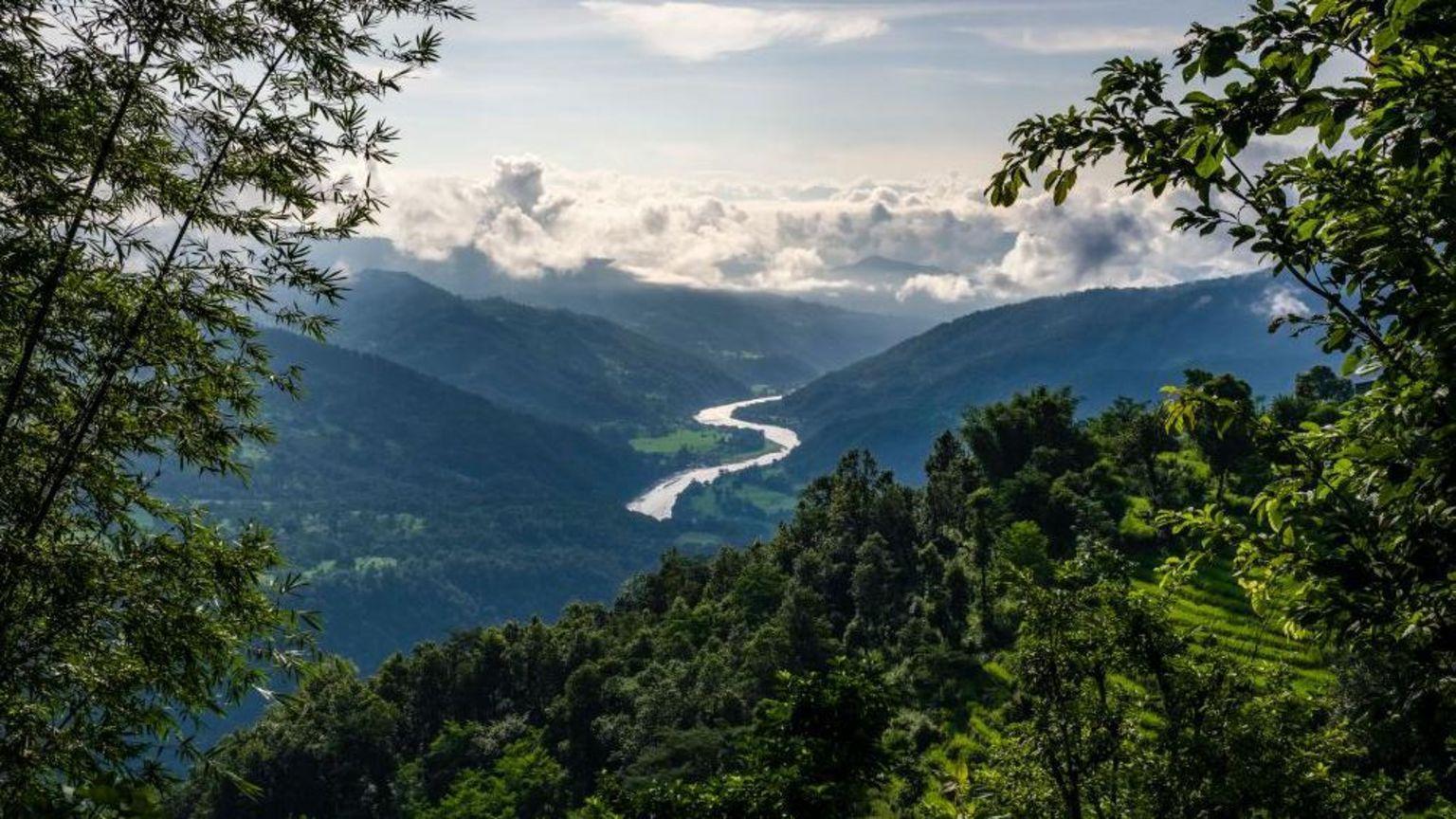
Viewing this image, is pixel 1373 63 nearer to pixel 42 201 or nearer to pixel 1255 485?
pixel 42 201

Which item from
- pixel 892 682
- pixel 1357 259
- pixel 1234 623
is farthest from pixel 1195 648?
pixel 1357 259

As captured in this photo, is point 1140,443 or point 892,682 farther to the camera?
point 1140,443

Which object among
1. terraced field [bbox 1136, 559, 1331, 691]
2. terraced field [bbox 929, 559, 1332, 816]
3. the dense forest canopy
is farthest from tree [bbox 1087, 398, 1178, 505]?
the dense forest canopy

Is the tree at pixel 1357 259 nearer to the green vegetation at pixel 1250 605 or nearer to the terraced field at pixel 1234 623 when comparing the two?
the green vegetation at pixel 1250 605

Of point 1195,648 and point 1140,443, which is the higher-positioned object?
point 1140,443

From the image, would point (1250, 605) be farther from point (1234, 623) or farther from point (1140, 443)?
point (1140, 443)

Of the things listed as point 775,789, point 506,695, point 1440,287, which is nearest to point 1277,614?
point 1440,287

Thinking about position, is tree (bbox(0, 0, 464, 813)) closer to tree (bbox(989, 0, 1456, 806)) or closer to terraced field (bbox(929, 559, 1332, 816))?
tree (bbox(989, 0, 1456, 806))

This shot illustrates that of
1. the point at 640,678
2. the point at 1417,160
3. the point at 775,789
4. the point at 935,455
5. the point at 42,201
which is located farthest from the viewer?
the point at 935,455

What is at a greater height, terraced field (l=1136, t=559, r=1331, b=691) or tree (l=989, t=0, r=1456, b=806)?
tree (l=989, t=0, r=1456, b=806)
